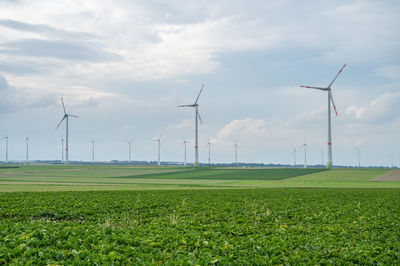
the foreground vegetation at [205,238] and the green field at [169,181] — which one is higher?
the foreground vegetation at [205,238]

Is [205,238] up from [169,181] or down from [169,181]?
up

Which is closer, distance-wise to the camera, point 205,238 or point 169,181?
point 205,238

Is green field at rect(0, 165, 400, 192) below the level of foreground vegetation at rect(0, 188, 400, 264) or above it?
below

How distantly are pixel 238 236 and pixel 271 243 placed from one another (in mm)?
2969

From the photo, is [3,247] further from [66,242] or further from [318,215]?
[318,215]

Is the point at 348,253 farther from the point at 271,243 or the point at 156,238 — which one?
the point at 156,238

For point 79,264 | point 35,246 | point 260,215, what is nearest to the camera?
point 79,264

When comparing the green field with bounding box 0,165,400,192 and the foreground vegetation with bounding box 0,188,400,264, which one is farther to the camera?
the green field with bounding box 0,165,400,192

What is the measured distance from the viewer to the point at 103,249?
16.8 meters

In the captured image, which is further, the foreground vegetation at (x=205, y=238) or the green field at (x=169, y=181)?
the green field at (x=169, y=181)

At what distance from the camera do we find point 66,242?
1822 cm

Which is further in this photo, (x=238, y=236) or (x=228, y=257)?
(x=238, y=236)

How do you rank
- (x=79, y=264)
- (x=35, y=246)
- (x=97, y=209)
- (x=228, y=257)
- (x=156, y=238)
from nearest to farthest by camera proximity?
(x=79, y=264) → (x=228, y=257) → (x=35, y=246) → (x=156, y=238) → (x=97, y=209)

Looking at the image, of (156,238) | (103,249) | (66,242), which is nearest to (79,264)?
(103,249)
